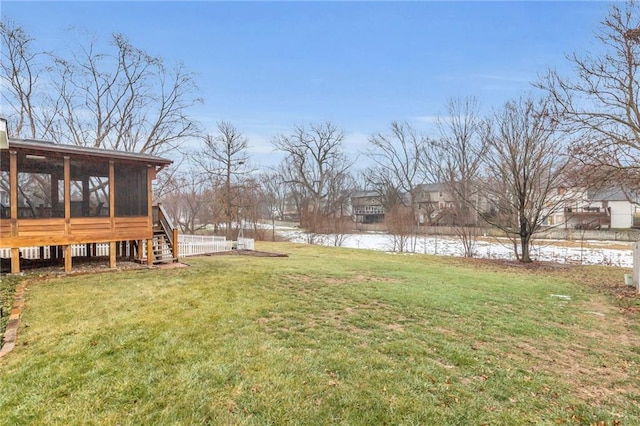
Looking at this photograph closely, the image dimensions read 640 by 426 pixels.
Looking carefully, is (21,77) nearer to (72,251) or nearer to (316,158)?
(72,251)

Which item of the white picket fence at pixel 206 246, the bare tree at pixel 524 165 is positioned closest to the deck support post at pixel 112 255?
the white picket fence at pixel 206 246

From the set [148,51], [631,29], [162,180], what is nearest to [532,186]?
[631,29]

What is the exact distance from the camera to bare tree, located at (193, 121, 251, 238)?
26094mm

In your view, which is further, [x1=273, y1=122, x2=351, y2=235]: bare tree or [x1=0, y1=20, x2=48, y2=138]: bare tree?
[x1=273, y1=122, x2=351, y2=235]: bare tree

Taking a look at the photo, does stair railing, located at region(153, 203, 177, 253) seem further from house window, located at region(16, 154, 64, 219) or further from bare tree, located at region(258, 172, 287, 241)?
bare tree, located at region(258, 172, 287, 241)

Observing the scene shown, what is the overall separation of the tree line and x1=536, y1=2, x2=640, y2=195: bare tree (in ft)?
0.09

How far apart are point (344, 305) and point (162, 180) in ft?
63.0

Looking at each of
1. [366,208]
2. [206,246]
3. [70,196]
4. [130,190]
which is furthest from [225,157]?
[366,208]

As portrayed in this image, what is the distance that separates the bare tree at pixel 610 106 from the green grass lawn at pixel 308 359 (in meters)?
3.95

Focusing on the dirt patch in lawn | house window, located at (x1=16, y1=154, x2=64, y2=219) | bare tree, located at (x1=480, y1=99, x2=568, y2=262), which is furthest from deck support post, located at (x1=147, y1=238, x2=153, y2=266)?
bare tree, located at (x1=480, y1=99, x2=568, y2=262)

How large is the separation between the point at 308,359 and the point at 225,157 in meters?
24.9

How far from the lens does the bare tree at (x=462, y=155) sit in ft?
68.8

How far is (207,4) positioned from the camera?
11.4 m

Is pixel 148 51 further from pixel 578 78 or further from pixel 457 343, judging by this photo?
pixel 457 343
